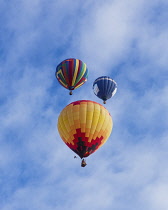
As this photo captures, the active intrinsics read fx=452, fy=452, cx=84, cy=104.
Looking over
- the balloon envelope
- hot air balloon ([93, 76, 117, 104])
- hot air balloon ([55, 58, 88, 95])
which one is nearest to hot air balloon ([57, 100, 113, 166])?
the balloon envelope

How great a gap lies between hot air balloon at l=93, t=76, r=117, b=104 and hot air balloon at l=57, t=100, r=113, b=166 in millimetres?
7095

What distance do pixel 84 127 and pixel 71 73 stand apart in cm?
941

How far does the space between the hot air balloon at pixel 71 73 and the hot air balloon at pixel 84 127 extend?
641 cm

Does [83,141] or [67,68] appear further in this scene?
[67,68]

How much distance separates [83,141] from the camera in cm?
4494

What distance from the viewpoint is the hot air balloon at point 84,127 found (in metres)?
45.0

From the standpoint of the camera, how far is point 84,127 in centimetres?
4506

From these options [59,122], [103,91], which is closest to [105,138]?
[59,122]

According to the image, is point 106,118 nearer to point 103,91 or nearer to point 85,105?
point 85,105

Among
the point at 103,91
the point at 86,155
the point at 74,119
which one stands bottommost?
the point at 86,155

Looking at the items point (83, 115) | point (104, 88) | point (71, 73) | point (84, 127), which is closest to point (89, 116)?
point (83, 115)

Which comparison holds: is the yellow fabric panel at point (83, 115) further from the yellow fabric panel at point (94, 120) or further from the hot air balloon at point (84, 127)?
the yellow fabric panel at point (94, 120)

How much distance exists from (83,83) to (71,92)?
1.83 metres

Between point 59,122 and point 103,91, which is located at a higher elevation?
point 103,91
